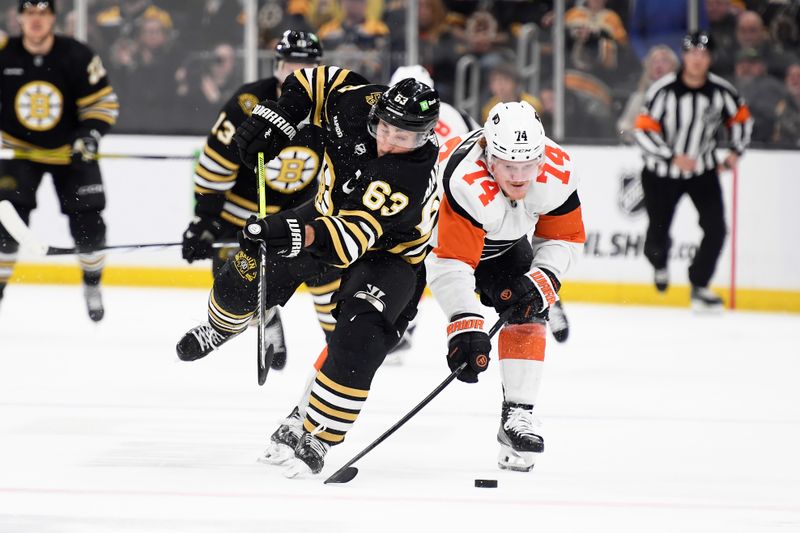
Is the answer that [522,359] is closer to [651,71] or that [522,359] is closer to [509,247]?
[509,247]

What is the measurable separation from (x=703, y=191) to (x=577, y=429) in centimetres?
327

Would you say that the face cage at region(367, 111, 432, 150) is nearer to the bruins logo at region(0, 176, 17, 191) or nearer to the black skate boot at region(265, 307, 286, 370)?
the black skate boot at region(265, 307, 286, 370)

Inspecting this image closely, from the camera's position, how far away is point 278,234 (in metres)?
3.13

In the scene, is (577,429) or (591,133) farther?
(591,133)

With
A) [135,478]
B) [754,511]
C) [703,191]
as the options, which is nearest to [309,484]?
[135,478]

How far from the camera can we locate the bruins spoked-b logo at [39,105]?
5.83 meters

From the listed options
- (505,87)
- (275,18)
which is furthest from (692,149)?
(275,18)

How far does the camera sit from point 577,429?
4.13 m

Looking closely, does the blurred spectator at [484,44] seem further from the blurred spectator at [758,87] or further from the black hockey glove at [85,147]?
the black hockey glove at [85,147]

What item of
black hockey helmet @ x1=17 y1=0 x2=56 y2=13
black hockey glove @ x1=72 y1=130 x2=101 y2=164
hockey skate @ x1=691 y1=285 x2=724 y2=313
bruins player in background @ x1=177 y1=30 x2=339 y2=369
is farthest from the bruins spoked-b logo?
hockey skate @ x1=691 y1=285 x2=724 y2=313

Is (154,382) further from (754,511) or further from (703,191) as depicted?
(703,191)

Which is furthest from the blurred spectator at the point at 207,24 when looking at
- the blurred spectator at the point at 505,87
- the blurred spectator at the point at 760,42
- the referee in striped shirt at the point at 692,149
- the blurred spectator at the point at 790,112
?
the blurred spectator at the point at 790,112

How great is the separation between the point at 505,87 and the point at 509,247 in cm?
411

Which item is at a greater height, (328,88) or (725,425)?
(328,88)
